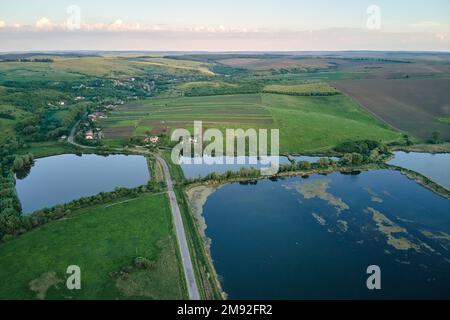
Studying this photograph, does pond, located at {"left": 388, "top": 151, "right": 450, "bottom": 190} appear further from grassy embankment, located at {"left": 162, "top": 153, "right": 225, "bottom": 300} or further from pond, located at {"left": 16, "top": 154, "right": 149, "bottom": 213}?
pond, located at {"left": 16, "top": 154, "right": 149, "bottom": 213}

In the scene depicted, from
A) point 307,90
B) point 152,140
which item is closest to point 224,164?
point 152,140

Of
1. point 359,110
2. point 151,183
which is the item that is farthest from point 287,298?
point 359,110

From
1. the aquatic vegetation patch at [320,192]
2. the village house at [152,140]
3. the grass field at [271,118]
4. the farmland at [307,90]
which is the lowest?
the aquatic vegetation patch at [320,192]

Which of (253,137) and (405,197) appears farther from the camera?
(253,137)

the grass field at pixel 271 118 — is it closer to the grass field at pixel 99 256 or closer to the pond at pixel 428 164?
the pond at pixel 428 164

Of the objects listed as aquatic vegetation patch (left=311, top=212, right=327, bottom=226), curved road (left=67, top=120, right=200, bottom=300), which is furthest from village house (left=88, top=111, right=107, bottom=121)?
aquatic vegetation patch (left=311, top=212, right=327, bottom=226)

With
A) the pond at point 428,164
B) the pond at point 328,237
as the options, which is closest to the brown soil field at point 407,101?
the pond at point 428,164
